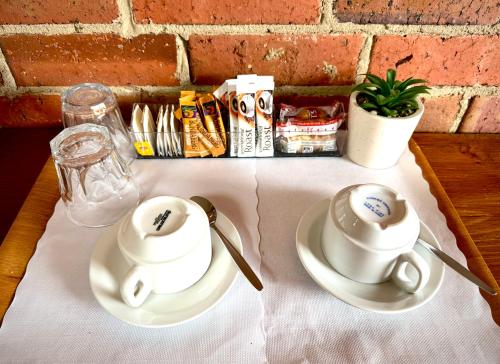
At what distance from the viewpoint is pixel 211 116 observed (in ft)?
2.00

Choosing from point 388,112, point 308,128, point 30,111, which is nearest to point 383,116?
point 388,112

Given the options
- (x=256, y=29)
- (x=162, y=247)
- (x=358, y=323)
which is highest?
(x=256, y=29)

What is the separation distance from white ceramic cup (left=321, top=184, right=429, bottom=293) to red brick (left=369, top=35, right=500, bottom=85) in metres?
0.31

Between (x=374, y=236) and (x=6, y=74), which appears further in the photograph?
(x=6, y=74)

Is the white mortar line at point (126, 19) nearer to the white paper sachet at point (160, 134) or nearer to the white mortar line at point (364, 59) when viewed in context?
the white paper sachet at point (160, 134)

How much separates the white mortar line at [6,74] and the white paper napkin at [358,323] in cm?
53

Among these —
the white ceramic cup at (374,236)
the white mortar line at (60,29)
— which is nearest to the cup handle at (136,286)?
the white ceramic cup at (374,236)

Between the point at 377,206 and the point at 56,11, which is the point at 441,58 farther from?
the point at 56,11

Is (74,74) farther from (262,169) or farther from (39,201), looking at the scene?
(262,169)

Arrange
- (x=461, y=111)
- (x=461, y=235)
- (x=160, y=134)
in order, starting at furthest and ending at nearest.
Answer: (x=461, y=111), (x=160, y=134), (x=461, y=235)

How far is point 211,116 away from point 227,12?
0.16 m

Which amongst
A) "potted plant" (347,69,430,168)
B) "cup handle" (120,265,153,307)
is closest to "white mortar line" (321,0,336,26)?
"potted plant" (347,69,430,168)

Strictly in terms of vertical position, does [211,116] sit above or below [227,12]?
below

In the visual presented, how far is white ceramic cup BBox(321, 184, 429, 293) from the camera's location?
0.40 metres
